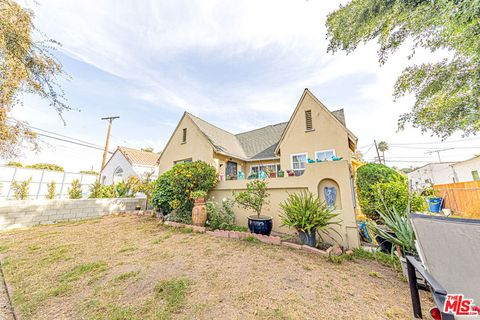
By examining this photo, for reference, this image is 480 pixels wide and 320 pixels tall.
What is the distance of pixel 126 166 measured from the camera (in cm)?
1716

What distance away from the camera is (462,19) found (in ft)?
13.1

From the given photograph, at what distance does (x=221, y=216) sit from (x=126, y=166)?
50.9ft

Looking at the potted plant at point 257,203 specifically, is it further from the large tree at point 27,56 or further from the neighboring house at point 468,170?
the neighboring house at point 468,170

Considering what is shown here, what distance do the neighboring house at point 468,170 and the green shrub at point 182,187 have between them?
85.2 ft

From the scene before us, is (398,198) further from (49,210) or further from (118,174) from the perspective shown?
(118,174)

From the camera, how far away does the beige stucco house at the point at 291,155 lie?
4926 millimetres

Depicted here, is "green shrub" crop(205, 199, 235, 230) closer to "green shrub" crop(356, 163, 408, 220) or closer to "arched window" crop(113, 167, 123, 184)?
"green shrub" crop(356, 163, 408, 220)

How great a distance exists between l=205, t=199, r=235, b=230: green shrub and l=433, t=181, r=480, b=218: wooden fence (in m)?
11.3

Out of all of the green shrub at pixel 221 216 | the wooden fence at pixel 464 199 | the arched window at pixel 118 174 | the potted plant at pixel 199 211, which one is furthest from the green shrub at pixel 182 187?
the arched window at pixel 118 174

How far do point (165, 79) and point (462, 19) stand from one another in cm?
1132

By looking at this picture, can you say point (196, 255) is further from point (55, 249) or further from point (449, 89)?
point (449, 89)

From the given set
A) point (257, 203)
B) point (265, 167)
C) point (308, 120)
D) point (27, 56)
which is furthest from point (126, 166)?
point (308, 120)

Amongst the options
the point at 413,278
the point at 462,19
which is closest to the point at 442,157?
the point at 462,19
